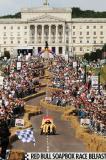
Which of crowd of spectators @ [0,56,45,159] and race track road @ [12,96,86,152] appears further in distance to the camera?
race track road @ [12,96,86,152]

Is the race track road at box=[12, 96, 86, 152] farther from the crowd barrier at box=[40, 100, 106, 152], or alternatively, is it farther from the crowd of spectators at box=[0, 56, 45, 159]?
the crowd of spectators at box=[0, 56, 45, 159]

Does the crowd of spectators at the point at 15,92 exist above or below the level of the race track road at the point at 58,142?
below

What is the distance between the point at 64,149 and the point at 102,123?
4.68 meters

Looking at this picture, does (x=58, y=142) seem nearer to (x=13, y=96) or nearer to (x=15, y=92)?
(x=13, y=96)

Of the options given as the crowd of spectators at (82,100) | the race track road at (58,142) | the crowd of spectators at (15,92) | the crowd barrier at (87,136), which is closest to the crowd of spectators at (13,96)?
the crowd of spectators at (15,92)

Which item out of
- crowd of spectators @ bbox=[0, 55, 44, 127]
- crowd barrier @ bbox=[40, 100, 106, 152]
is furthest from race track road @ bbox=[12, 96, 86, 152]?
crowd of spectators @ bbox=[0, 55, 44, 127]

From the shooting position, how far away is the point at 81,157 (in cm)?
2919

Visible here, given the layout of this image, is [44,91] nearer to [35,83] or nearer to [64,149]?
[35,83]

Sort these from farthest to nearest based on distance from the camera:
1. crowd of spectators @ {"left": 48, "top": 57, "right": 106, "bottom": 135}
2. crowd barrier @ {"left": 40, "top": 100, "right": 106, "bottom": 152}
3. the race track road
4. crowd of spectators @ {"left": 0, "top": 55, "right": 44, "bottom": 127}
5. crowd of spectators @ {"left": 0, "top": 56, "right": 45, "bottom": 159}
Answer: crowd of spectators @ {"left": 0, "top": 55, "right": 44, "bottom": 127}, crowd of spectators @ {"left": 48, "top": 57, "right": 106, "bottom": 135}, the race track road, crowd barrier @ {"left": 40, "top": 100, "right": 106, "bottom": 152}, crowd of spectators @ {"left": 0, "top": 56, "right": 45, "bottom": 159}

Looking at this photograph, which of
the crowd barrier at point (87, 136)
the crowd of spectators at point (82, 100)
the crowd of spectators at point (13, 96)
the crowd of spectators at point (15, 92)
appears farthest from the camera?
the crowd of spectators at point (15, 92)

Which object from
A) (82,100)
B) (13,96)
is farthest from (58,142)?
(13,96)

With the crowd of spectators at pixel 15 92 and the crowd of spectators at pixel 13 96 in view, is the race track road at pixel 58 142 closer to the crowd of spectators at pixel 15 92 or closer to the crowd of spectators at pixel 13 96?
the crowd of spectators at pixel 13 96

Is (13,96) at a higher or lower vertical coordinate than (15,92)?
higher

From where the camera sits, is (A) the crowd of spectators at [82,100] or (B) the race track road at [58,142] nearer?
(B) the race track road at [58,142]
